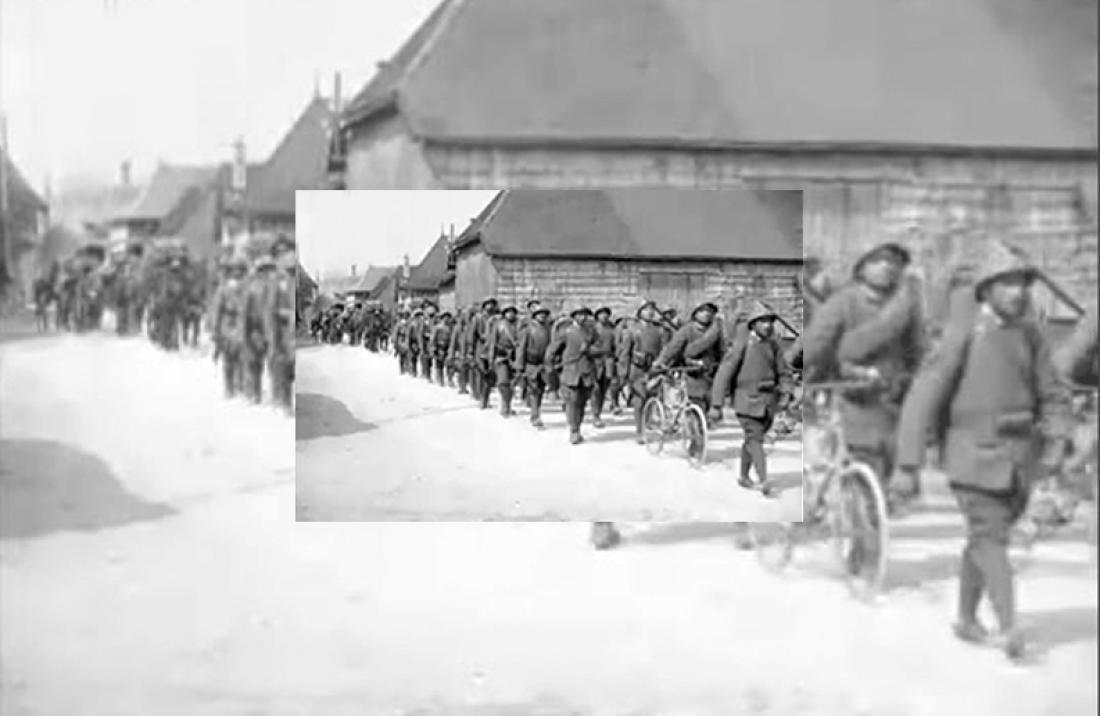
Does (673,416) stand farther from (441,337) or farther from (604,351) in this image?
(441,337)

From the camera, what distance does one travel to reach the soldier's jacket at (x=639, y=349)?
2.76 metres

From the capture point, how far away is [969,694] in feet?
8.80

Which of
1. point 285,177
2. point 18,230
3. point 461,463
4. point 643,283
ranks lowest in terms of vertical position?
point 461,463

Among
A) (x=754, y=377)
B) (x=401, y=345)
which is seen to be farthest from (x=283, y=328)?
(x=754, y=377)

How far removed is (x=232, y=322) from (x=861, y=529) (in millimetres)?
1330

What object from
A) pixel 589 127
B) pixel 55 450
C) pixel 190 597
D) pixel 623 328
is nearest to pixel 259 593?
pixel 190 597

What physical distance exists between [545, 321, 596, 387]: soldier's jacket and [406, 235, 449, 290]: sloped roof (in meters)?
0.27

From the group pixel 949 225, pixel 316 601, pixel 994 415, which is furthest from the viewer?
pixel 316 601

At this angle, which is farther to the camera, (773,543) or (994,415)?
(773,543)

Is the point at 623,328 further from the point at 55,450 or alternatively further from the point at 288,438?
the point at 55,450

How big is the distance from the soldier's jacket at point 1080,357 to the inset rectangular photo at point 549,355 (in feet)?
1.65

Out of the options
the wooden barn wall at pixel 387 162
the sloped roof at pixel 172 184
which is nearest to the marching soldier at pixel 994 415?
the wooden barn wall at pixel 387 162

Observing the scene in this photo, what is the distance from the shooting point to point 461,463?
9.09 feet

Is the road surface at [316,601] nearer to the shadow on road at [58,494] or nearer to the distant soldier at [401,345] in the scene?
the shadow on road at [58,494]
